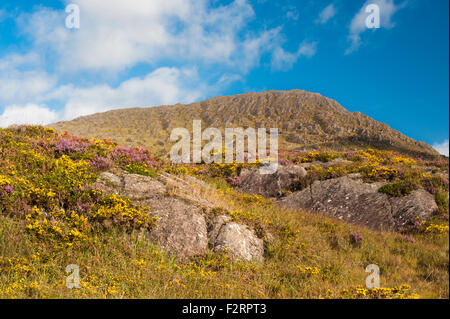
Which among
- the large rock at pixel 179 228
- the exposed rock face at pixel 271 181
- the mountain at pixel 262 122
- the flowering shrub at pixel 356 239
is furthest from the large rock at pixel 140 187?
the mountain at pixel 262 122

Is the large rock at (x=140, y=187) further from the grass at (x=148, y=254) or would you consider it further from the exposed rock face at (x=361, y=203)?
the exposed rock face at (x=361, y=203)

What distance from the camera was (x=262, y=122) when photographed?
8281cm

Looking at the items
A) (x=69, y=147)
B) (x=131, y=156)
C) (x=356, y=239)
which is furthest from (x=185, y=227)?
(x=69, y=147)

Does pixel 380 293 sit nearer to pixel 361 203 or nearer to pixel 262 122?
pixel 361 203

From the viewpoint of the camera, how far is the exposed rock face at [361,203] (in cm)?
1004

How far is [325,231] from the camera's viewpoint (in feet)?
29.6

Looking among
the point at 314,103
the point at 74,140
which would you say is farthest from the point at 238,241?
the point at 314,103

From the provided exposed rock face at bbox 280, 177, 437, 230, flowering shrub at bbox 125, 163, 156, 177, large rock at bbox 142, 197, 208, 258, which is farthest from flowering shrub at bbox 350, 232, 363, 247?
flowering shrub at bbox 125, 163, 156, 177

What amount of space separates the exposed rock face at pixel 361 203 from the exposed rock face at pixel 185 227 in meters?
5.72

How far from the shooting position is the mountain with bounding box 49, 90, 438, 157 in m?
58.9

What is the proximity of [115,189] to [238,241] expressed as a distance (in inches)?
173

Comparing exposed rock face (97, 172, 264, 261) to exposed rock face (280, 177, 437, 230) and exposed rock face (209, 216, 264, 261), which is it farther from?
exposed rock face (280, 177, 437, 230)

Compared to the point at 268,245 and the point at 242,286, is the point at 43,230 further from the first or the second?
the point at 268,245

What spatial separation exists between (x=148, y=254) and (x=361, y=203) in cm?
941
